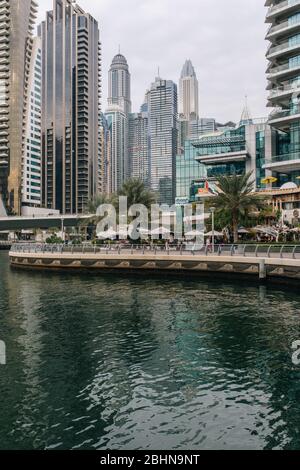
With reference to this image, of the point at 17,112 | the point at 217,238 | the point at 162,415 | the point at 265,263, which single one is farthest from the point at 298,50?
the point at 17,112

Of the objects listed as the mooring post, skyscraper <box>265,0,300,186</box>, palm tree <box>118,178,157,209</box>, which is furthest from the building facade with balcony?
the mooring post

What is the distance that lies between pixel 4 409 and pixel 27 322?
451 inches

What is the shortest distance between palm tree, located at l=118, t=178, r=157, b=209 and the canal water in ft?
104

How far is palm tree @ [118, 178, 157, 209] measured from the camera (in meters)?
59.2

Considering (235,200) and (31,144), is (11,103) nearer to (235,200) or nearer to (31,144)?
(31,144)

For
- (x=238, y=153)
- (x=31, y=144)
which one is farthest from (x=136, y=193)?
(x=31, y=144)

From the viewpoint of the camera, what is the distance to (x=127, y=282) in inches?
1578

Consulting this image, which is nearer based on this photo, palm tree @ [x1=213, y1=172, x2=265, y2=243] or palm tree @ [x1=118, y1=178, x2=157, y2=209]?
palm tree @ [x1=213, y1=172, x2=265, y2=243]

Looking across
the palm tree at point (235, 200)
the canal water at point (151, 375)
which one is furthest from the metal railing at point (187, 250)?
the canal water at point (151, 375)

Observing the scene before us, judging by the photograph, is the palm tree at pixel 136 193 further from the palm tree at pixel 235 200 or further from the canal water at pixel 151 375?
the canal water at pixel 151 375

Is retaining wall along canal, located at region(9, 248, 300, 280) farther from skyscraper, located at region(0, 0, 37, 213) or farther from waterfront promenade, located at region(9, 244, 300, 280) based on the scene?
skyscraper, located at region(0, 0, 37, 213)

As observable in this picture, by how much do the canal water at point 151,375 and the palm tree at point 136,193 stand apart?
104 feet
